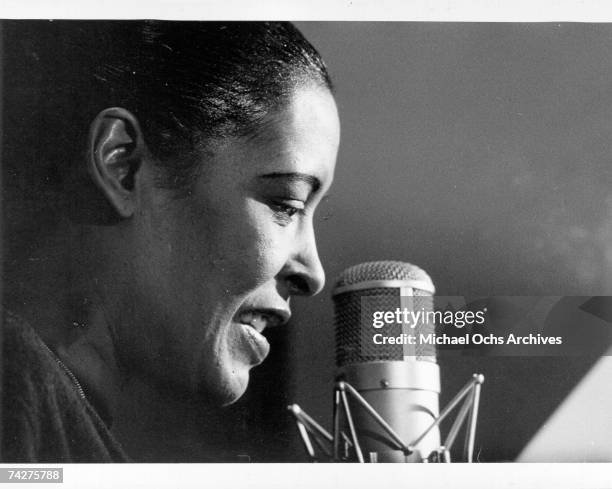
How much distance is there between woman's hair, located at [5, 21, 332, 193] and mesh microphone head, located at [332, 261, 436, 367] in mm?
382

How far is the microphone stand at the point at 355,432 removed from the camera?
184 cm

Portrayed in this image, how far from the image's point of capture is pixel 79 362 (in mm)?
1937

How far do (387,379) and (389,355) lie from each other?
5 centimetres

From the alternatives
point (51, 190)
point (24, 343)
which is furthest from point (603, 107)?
point (24, 343)

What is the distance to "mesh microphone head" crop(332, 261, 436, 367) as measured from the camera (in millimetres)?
1879

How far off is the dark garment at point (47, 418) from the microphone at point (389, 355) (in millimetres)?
504

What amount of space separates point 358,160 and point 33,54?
717mm

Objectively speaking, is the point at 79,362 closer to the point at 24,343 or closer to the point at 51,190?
the point at 24,343

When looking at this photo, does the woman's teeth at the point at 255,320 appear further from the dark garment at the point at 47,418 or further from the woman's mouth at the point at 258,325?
the dark garment at the point at 47,418

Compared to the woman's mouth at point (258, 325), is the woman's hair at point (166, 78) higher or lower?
higher
